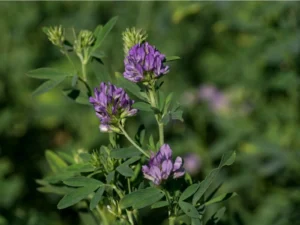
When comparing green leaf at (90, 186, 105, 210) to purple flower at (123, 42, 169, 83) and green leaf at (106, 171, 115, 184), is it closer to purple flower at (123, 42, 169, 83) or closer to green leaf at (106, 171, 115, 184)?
green leaf at (106, 171, 115, 184)

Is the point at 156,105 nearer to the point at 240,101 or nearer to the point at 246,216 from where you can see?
the point at 246,216

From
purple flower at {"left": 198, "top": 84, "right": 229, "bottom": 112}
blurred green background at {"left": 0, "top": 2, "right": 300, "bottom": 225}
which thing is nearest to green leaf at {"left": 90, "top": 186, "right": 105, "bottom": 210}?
blurred green background at {"left": 0, "top": 2, "right": 300, "bottom": 225}

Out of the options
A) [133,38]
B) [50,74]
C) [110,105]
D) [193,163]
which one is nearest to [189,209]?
[110,105]

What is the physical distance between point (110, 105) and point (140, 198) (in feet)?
0.62

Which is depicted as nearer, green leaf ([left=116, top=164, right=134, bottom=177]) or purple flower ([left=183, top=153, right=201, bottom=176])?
green leaf ([left=116, top=164, right=134, bottom=177])

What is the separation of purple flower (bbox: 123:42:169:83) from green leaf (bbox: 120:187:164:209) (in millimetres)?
216

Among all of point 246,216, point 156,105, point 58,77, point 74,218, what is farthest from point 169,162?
point 74,218

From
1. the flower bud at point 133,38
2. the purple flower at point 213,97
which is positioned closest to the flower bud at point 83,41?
the flower bud at point 133,38

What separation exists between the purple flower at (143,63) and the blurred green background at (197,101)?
2.89ft

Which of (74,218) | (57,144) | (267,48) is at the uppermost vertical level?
(267,48)

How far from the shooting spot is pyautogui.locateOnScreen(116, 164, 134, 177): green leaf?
3.92 feet

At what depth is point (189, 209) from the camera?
3.84 ft

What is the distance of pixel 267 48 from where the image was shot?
2.63 meters

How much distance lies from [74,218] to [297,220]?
3.82 feet
